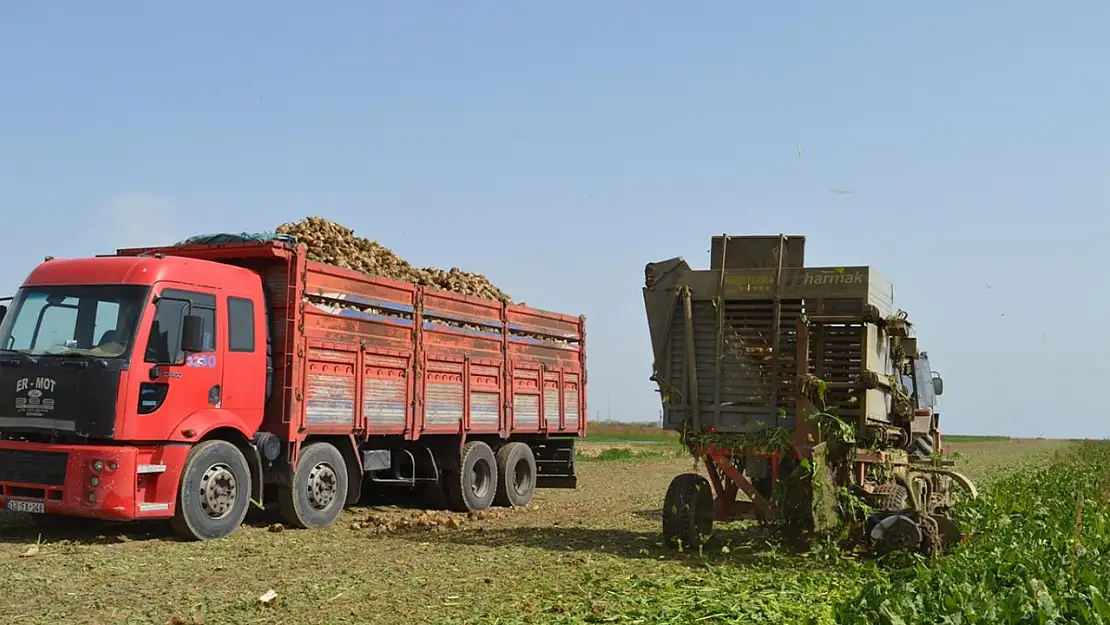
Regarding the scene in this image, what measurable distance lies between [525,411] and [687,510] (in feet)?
22.4

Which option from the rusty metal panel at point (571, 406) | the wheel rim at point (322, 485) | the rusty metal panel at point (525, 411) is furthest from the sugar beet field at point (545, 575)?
the rusty metal panel at point (571, 406)

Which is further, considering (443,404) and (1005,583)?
(443,404)

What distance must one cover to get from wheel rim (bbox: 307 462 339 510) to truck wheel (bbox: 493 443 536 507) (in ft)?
13.9

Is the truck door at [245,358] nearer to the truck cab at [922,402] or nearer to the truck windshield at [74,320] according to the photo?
the truck windshield at [74,320]

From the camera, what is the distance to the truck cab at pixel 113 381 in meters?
11.3

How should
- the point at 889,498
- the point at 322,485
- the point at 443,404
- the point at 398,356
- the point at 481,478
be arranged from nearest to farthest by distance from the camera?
the point at 889,498
the point at 322,485
the point at 398,356
the point at 443,404
the point at 481,478

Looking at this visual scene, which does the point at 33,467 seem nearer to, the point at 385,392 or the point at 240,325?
the point at 240,325

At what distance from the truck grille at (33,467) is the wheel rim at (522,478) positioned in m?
8.16

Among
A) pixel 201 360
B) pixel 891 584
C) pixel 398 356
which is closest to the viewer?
pixel 891 584

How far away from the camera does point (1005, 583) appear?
7.95 m

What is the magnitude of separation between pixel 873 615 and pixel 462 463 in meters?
9.88

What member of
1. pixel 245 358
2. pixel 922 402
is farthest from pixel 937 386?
pixel 245 358

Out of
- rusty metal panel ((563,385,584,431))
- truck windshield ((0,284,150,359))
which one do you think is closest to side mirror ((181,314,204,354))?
truck windshield ((0,284,150,359))

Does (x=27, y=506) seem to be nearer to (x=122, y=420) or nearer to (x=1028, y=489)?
(x=122, y=420)
